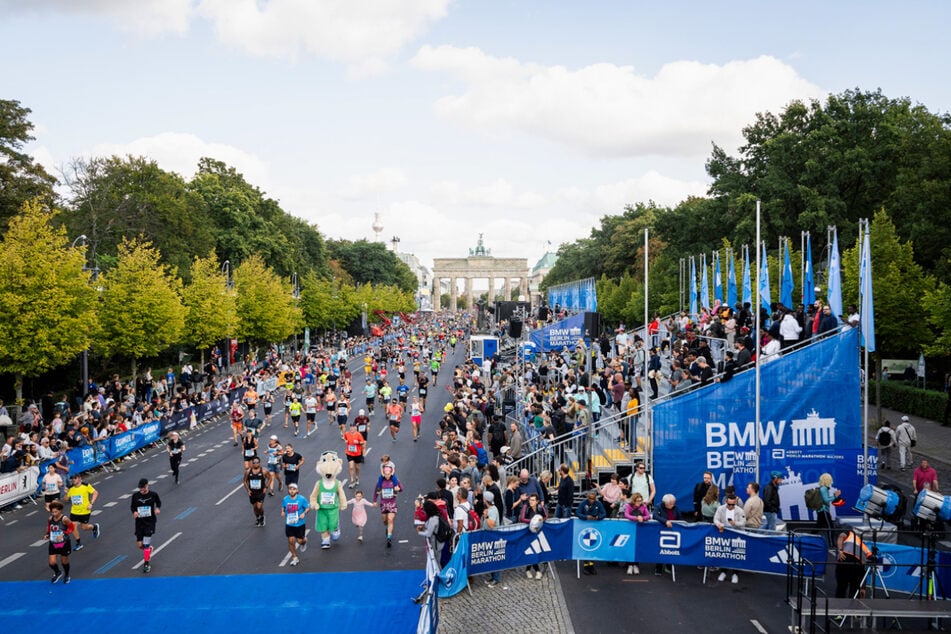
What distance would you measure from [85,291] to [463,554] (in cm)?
2192

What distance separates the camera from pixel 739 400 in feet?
49.2

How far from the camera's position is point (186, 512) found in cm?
1703

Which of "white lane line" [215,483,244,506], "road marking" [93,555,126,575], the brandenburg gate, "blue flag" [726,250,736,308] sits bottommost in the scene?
"road marking" [93,555,126,575]

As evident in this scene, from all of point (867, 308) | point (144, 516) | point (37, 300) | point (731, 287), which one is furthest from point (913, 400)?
point (37, 300)

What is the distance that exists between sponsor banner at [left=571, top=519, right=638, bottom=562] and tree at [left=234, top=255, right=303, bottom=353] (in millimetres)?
39461

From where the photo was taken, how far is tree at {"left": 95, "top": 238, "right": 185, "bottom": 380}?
33812 millimetres

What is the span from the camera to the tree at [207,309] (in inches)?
1633

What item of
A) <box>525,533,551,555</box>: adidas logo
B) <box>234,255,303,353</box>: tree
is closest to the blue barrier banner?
<box>525,533,551,555</box>: adidas logo

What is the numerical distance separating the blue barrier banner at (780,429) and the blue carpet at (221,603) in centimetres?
539

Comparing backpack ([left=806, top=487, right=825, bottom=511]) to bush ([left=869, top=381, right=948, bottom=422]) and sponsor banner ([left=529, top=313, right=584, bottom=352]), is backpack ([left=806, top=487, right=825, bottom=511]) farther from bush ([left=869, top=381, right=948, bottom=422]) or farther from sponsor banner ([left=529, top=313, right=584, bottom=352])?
bush ([left=869, top=381, right=948, bottom=422])

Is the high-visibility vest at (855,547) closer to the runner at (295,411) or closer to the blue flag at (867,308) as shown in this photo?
the blue flag at (867,308)

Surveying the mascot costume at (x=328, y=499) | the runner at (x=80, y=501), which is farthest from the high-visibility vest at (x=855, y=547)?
the runner at (x=80, y=501)

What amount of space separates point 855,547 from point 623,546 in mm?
3521

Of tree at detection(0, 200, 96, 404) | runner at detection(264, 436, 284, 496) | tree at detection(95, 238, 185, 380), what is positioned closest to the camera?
runner at detection(264, 436, 284, 496)
